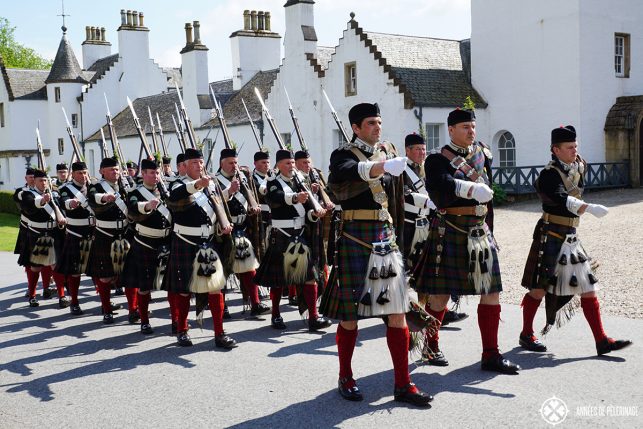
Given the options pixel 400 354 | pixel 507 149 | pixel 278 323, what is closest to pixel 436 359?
pixel 400 354

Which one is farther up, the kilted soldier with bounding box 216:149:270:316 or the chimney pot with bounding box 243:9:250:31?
the chimney pot with bounding box 243:9:250:31

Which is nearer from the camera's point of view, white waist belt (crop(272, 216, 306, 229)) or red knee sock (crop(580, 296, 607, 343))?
red knee sock (crop(580, 296, 607, 343))

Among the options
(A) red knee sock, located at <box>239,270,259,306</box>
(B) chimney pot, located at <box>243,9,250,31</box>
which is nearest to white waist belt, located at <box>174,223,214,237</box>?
(A) red knee sock, located at <box>239,270,259,306</box>

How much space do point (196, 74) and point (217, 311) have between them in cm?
3013

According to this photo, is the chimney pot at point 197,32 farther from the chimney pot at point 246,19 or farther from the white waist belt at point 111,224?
the white waist belt at point 111,224

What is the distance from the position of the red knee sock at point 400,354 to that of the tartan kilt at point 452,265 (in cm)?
84

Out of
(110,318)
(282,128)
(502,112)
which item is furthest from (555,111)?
(110,318)

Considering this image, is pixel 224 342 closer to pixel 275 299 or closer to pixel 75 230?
pixel 275 299

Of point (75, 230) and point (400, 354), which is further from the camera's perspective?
point (75, 230)

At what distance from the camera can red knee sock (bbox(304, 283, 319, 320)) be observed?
8273mm

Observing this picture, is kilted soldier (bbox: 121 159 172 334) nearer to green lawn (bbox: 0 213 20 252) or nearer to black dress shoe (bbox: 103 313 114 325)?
black dress shoe (bbox: 103 313 114 325)

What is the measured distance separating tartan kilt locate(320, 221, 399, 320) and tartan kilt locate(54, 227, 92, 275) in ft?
17.8

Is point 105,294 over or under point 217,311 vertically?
under

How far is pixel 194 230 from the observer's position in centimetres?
771
